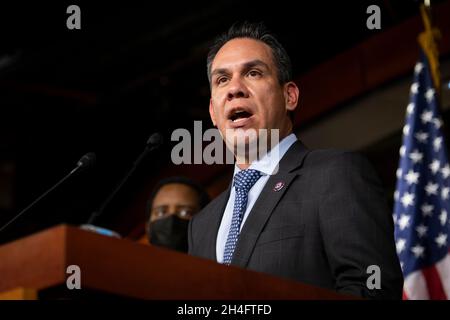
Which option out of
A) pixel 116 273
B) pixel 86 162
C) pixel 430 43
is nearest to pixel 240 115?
pixel 86 162

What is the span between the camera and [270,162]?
79.6 inches

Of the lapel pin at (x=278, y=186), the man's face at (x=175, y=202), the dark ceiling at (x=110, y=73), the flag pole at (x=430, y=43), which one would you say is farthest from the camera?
the dark ceiling at (x=110, y=73)

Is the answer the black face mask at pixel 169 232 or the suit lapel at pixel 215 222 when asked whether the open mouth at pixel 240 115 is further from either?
the black face mask at pixel 169 232

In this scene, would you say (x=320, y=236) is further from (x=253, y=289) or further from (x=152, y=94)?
(x=152, y=94)

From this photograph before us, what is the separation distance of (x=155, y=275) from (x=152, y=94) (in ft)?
15.7

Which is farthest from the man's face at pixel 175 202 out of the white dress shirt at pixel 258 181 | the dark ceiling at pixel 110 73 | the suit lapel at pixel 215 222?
the dark ceiling at pixel 110 73

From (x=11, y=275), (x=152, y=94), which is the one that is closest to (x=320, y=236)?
(x=11, y=275)

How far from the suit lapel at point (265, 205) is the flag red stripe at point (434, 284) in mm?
1516

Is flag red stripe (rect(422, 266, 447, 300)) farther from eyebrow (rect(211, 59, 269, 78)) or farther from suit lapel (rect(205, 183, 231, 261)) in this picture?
eyebrow (rect(211, 59, 269, 78))

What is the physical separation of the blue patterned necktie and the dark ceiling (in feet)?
10.7

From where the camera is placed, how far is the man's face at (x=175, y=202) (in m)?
3.50

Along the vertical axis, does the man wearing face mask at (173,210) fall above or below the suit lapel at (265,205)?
above

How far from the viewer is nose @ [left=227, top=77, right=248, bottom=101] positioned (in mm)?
2029

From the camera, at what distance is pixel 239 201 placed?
1.97m
